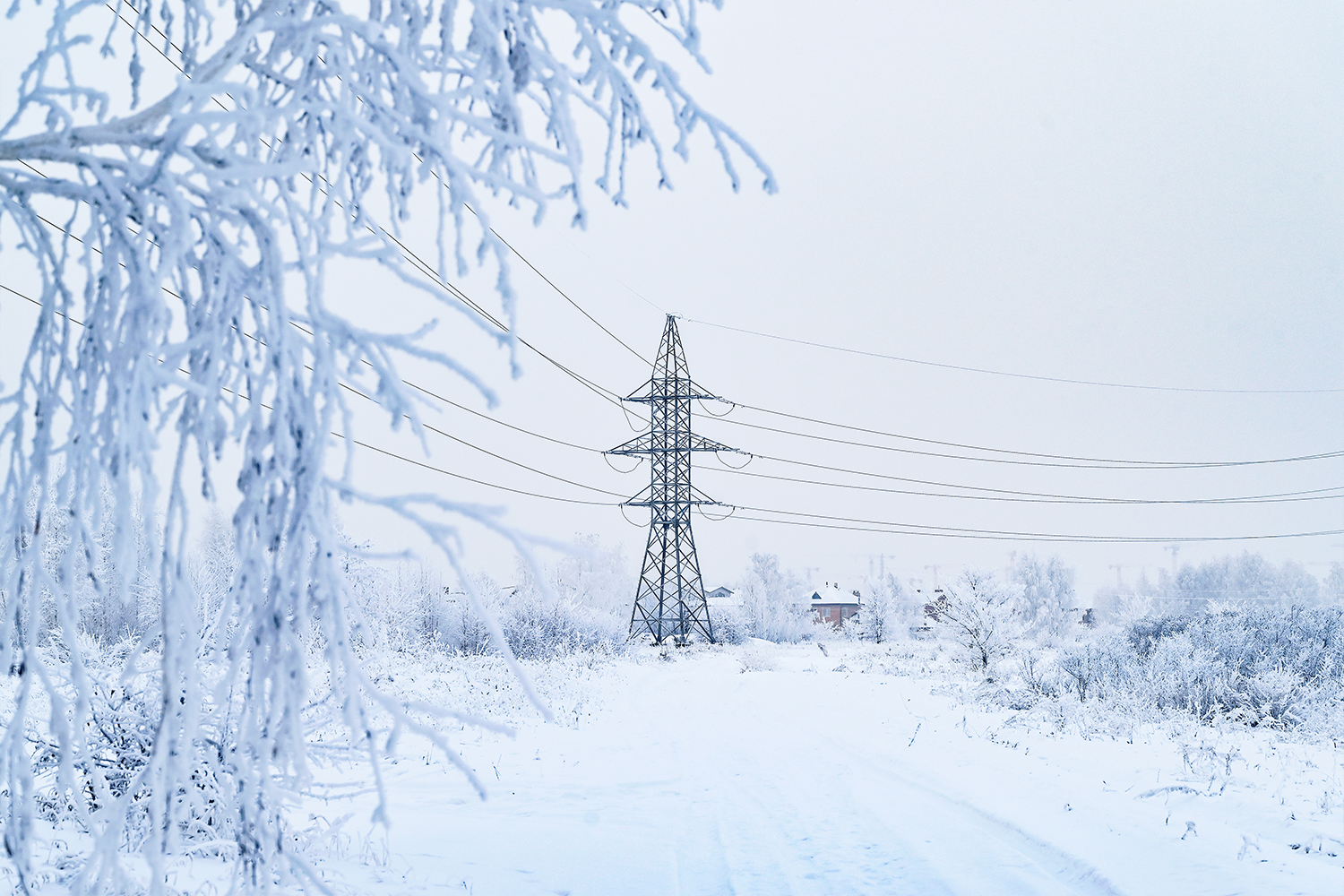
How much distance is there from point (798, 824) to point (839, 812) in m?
0.51

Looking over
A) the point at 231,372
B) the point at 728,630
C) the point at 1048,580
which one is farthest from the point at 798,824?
the point at 1048,580

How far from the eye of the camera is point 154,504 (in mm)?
1604

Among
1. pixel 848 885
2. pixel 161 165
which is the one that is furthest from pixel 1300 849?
pixel 161 165

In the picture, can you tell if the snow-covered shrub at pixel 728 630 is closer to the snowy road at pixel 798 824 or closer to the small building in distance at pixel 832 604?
the snowy road at pixel 798 824

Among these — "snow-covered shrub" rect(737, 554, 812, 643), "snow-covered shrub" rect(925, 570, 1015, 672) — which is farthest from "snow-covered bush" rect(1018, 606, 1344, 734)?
"snow-covered shrub" rect(737, 554, 812, 643)

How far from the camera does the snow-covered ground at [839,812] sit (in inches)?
189

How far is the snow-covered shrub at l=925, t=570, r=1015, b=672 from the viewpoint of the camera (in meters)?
19.8

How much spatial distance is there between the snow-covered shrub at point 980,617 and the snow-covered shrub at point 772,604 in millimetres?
21073

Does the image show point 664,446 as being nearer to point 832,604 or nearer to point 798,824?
point 798,824

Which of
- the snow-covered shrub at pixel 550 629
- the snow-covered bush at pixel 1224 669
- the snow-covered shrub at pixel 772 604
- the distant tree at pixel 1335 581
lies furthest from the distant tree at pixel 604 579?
the distant tree at pixel 1335 581

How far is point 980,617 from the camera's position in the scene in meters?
20.2

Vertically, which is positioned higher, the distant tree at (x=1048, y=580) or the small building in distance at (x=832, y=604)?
the distant tree at (x=1048, y=580)

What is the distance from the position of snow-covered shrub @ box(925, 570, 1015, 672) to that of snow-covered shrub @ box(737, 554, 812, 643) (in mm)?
21073

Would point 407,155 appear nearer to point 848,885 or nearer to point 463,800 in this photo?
point 848,885
